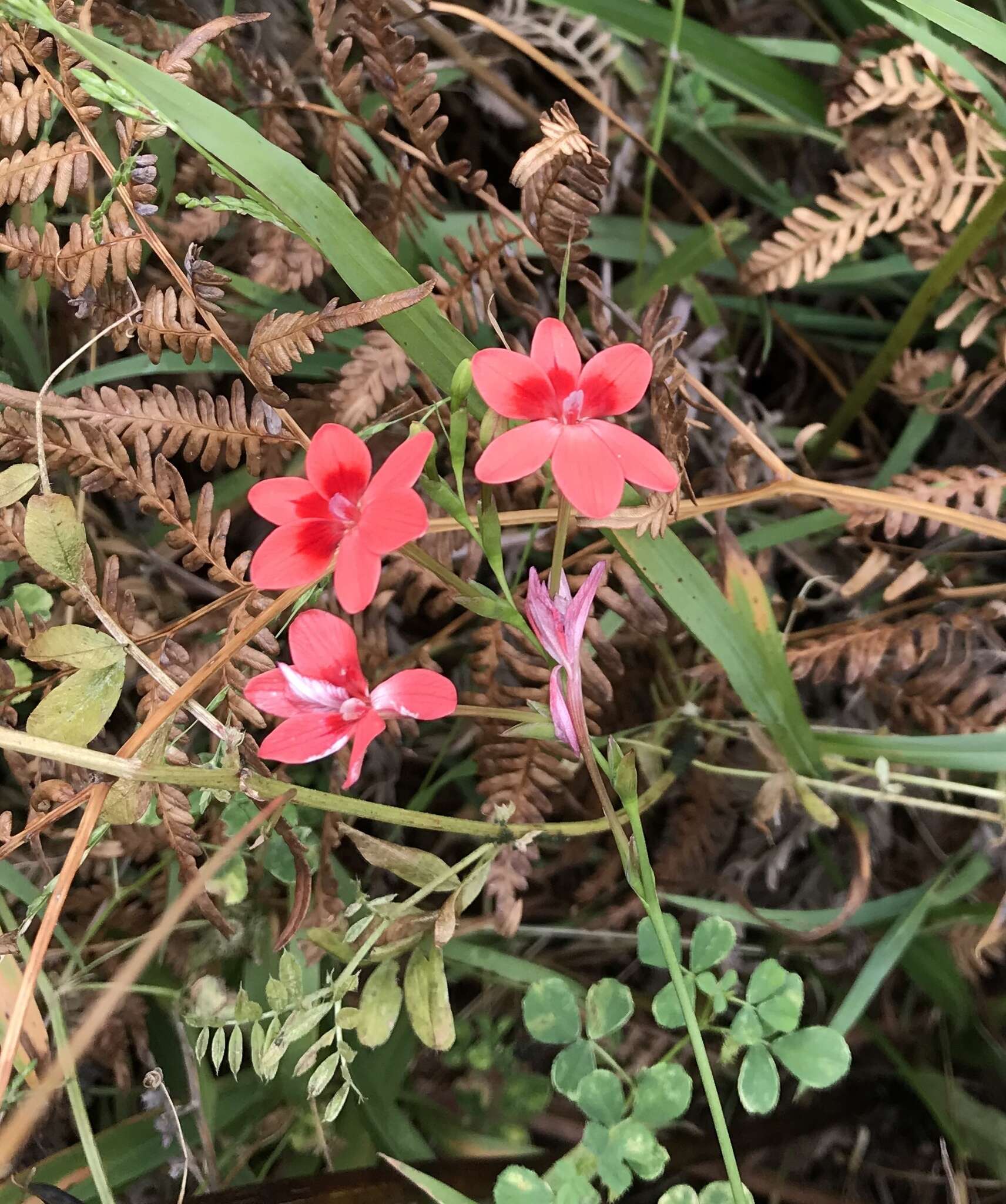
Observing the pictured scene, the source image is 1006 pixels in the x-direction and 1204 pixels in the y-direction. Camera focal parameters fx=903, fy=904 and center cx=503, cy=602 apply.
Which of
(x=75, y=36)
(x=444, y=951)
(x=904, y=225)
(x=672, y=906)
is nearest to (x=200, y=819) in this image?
(x=444, y=951)

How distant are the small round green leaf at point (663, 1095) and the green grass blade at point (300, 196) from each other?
720 millimetres

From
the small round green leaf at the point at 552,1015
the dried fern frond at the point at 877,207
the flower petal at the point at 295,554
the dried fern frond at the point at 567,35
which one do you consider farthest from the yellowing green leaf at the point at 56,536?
the dried fern frond at the point at 567,35

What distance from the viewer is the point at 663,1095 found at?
890 mm

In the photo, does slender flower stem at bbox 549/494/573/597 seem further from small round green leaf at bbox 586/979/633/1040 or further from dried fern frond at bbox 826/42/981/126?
dried fern frond at bbox 826/42/981/126

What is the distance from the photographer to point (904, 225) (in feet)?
4.56

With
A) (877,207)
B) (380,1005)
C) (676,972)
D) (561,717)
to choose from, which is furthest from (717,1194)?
(877,207)

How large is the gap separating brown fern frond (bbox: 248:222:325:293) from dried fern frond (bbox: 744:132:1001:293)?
578 mm

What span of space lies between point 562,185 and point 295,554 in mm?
461

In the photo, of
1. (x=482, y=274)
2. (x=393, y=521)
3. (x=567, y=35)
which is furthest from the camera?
(x=567, y=35)

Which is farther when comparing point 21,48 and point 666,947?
point 21,48

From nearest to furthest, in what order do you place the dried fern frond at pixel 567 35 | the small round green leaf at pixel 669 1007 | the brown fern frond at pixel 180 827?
the brown fern frond at pixel 180 827, the small round green leaf at pixel 669 1007, the dried fern frond at pixel 567 35

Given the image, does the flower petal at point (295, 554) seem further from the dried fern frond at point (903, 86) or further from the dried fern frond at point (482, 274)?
the dried fern frond at point (903, 86)

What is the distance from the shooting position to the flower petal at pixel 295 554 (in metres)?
0.68

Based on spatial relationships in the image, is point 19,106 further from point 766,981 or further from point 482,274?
point 766,981
